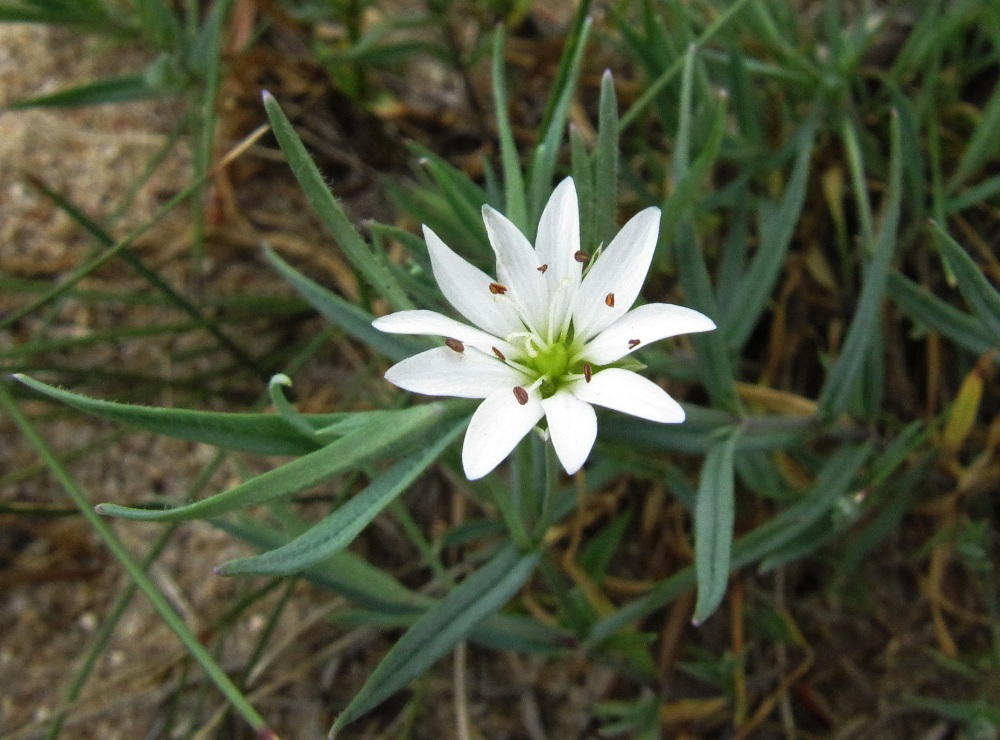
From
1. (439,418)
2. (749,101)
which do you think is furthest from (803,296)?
(439,418)

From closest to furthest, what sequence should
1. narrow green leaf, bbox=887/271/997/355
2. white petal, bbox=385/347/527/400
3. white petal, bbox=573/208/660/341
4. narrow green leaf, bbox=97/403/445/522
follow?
narrow green leaf, bbox=97/403/445/522 < white petal, bbox=385/347/527/400 < white petal, bbox=573/208/660/341 < narrow green leaf, bbox=887/271/997/355

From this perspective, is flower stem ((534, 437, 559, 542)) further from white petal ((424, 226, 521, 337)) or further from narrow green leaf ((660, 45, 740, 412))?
narrow green leaf ((660, 45, 740, 412))

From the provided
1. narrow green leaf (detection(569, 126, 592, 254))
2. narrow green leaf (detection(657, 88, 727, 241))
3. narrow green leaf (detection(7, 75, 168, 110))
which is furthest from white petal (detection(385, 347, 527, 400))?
narrow green leaf (detection(7, 75, 168, 110))

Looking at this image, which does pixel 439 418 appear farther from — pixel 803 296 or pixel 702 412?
pixel 803 296

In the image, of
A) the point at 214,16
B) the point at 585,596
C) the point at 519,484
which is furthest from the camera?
the point at 214,16

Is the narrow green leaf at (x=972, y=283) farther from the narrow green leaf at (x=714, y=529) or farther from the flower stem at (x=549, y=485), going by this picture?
the flower stem at (x=549, y=485)

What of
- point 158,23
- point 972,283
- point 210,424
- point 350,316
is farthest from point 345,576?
point 158,23
